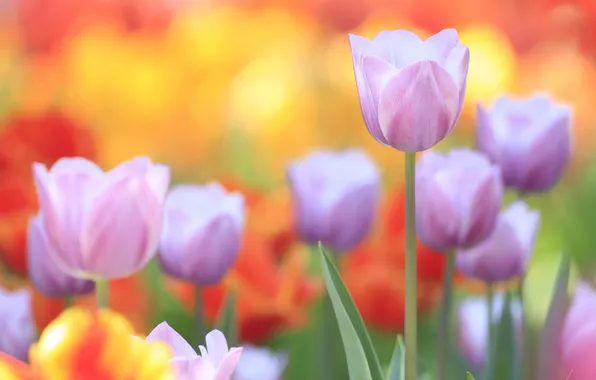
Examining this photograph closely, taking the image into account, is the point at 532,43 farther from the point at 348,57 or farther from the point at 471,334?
the point at 471,334

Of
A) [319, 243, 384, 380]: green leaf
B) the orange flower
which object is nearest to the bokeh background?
[319, 243, 384, 380]: green leaf

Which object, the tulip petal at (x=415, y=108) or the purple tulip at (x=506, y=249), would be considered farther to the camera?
the purple tulip at (x=506, y=249)

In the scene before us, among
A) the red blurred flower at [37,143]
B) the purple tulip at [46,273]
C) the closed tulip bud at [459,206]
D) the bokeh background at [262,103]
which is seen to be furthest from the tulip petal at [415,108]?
the red blurred flower at [37,143]

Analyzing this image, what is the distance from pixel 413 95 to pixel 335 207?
0.26 meters

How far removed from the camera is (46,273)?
581 millimetres

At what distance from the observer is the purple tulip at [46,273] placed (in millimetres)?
575

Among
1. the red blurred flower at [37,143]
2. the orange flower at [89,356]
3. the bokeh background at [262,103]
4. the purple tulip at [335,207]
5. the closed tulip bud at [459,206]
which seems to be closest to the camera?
the orange flower at [89,356]

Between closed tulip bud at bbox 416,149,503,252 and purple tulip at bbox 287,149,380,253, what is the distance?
134 millimetres

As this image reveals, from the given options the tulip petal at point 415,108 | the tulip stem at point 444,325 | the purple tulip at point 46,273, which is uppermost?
the tulip petal at point 415,108

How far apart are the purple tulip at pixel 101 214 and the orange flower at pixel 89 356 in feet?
0.42

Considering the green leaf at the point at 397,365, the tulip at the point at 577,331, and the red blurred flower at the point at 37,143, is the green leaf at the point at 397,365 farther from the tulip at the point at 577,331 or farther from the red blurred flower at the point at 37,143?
the red blurred flower at the point at 37,143

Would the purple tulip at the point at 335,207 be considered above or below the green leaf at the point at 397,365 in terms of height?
above

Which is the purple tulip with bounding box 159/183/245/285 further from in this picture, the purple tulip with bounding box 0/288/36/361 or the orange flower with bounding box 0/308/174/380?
the orange flower with bounding box 0/308/174/380

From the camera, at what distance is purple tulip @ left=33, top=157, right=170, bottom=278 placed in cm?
47
